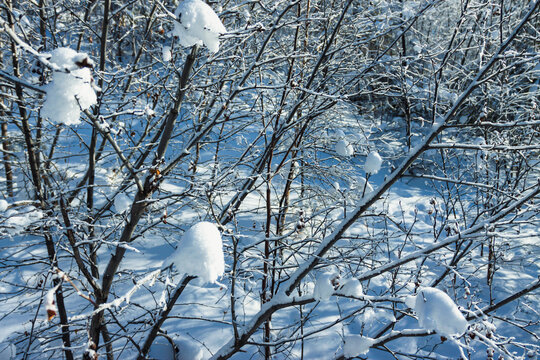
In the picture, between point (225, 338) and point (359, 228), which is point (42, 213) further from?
point (359, 228)

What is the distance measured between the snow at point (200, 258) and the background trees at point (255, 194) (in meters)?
0.10

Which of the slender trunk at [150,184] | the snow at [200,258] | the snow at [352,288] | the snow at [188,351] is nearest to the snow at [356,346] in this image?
the snow at [352,288]

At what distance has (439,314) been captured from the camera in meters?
1.39

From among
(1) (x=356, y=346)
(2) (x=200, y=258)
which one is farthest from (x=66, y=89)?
(1) (x=356, y=346)

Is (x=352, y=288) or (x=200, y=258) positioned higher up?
(x=200, y=258)

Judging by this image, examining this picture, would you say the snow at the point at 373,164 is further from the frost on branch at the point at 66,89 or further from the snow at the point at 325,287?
the frost on branch at the point at 66,89

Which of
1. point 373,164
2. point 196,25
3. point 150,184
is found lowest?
point 373,164

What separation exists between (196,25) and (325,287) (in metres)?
1.43

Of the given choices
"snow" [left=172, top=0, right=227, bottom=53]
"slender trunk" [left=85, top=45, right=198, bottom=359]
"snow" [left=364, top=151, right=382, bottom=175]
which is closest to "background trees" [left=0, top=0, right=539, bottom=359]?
"slender trunk" [left=85, top=45, right=198, bottom=359]

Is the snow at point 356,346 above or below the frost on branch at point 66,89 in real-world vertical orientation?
below

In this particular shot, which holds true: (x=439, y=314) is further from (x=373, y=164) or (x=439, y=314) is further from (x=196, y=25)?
(x=196, y=25)

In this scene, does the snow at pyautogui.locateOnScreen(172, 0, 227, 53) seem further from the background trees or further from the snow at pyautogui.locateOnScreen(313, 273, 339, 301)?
the snow at pyautogui.locateOnScreen(313, 273, 339, 301)

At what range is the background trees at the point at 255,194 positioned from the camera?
2.11 m

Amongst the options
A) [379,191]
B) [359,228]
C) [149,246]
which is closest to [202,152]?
[149,246]
